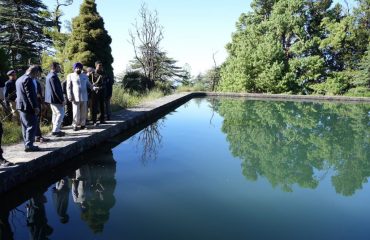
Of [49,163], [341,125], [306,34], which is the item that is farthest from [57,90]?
[306,34]

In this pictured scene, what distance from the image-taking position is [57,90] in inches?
215

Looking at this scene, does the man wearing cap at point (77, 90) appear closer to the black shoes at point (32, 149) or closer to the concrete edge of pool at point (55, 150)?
the concrete edge of pool at point (55, 150)

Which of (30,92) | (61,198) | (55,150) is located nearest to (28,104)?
(30,92)

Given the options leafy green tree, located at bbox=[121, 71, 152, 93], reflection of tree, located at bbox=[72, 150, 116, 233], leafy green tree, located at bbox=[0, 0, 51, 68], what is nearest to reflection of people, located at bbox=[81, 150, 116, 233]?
reflection of tree, located at bbox=[72, 150, 116, 233]

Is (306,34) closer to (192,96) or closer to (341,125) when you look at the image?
(192,96)

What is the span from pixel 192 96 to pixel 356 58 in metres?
10.6

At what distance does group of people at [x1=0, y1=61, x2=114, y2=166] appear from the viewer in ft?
14.4

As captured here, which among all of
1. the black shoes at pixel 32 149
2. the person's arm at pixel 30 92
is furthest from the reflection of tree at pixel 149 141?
the person's arm at pixel 30 92

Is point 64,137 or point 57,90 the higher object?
point 57,90

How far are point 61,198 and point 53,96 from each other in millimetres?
2213

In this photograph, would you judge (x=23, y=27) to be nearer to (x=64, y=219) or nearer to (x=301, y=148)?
(x=301, y=148)

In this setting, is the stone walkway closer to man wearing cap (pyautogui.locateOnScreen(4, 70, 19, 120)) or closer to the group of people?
the group of people

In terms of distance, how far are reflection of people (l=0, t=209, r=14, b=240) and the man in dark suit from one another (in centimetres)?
131

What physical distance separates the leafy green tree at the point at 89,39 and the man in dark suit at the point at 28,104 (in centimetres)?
566
